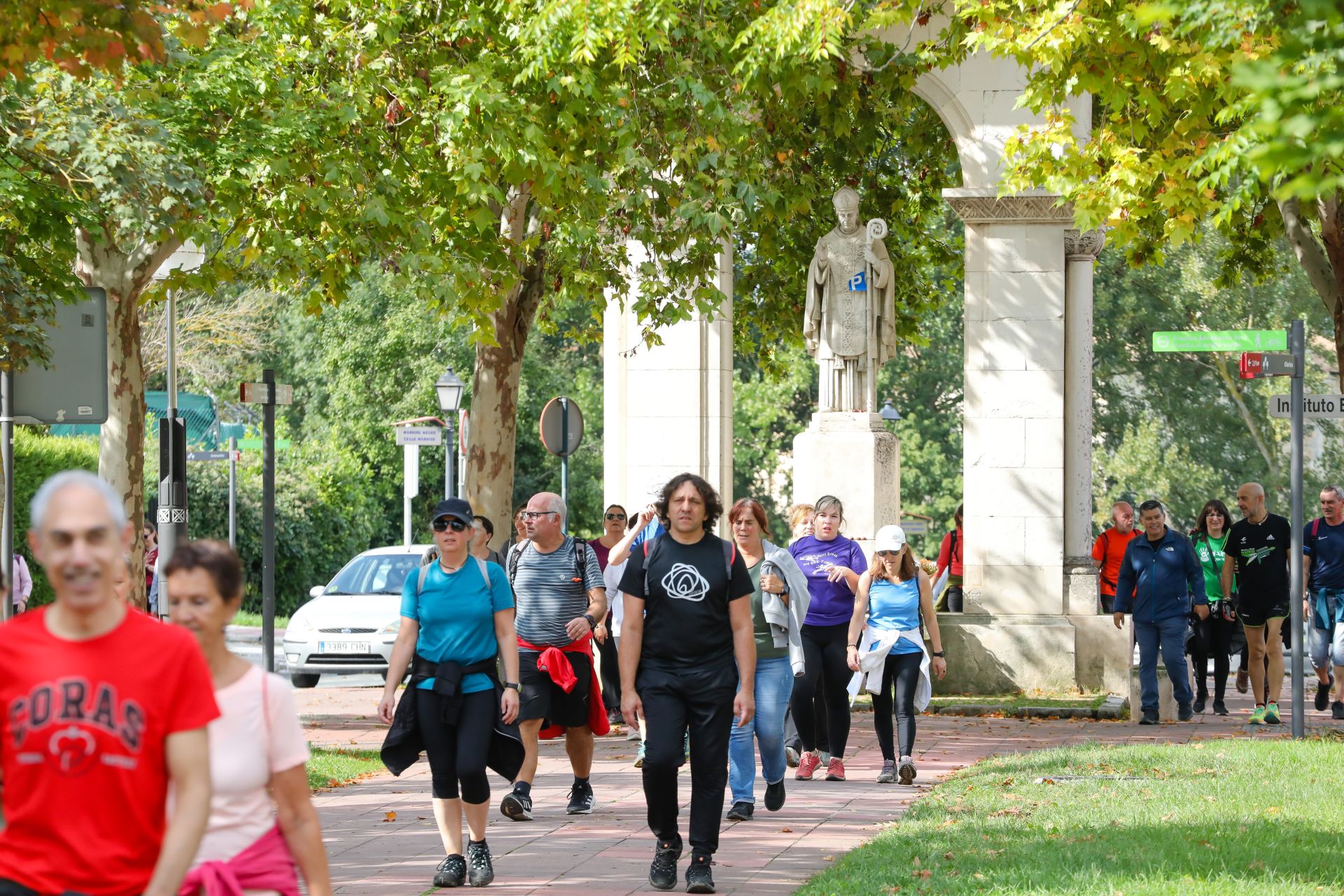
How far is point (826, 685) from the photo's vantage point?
11781 mm

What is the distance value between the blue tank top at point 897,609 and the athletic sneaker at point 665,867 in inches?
155

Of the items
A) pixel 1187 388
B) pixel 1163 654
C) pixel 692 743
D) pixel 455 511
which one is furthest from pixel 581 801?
pixel 1187 388

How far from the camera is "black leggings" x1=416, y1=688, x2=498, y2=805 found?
798 centimetres

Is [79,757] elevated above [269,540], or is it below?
above

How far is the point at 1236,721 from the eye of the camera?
51.0ft

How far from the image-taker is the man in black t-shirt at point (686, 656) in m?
7.89

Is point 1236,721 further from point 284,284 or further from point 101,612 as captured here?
point 101,612

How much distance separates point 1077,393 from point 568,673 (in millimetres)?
10072

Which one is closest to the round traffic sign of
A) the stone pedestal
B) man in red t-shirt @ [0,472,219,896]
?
the stone pedestal

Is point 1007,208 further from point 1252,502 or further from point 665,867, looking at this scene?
point 665,867

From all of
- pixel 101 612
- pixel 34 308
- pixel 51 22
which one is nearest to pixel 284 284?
pixel 34 308

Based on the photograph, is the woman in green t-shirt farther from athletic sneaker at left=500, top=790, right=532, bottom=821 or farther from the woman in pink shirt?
the woman in pink shirt

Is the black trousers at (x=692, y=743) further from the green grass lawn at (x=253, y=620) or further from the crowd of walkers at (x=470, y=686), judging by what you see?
the green grass lawn at (x=253, y=620)

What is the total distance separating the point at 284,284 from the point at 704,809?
31.3ft
